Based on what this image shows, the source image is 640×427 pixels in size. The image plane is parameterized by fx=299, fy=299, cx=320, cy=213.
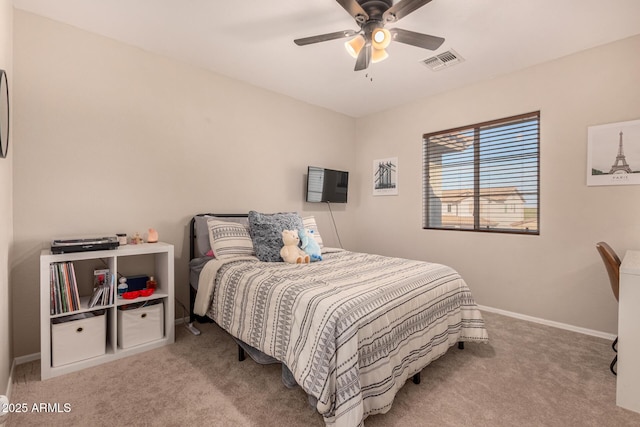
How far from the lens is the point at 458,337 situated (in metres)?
2.26

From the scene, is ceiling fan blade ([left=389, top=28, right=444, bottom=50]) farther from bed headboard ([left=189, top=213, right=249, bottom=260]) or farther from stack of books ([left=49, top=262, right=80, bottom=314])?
stack of books ([left=49, top=262, right=80, bottom=314])

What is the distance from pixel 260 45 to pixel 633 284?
124 inches

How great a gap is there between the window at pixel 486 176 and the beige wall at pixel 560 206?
3.9 inches

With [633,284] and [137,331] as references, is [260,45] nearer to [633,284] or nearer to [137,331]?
[137,331]

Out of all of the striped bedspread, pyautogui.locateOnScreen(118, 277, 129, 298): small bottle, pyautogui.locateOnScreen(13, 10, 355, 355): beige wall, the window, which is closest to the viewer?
the striped bedspread

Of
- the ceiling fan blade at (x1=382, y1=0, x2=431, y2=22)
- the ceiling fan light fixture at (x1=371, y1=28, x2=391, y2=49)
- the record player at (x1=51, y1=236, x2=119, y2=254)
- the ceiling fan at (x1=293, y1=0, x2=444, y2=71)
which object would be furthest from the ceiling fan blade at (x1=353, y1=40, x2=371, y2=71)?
the record player at (x1=51, y1=236, x2=119, y2=254)

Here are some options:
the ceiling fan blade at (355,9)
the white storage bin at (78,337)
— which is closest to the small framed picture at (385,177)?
the ceiling fan blade at (355,9)

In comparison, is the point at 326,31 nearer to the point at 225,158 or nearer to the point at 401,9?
the point at 401,9

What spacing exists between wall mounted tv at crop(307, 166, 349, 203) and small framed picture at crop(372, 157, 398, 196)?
1.39 ft

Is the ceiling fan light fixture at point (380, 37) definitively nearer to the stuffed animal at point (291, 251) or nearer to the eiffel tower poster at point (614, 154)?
the stuffed animal at point (291, 251)

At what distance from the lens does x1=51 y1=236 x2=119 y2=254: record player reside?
1.98 m

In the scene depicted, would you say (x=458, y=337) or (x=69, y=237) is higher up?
(x=69, y=237)

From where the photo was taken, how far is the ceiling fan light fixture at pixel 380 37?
204cm

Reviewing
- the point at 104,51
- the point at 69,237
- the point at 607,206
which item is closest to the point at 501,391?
the point at 607,206
